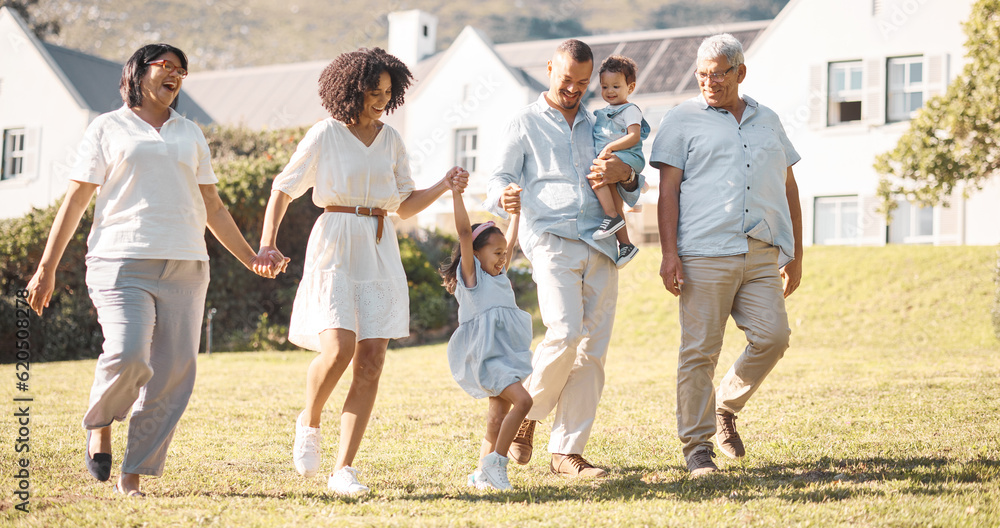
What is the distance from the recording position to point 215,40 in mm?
115438

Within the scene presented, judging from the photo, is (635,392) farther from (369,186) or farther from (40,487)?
(40,487)

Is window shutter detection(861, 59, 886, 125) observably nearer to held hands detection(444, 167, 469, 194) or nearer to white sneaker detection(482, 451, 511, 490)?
held hands detection(444, 167, 469, 194)

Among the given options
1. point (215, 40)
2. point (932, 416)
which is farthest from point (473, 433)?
point (215, 40)

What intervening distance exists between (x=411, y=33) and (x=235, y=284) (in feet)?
53.3

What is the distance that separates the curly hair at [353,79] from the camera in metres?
4.68

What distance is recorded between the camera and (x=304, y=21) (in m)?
128

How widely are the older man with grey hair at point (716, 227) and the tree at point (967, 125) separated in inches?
400

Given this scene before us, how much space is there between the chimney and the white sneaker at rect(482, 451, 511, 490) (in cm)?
2655

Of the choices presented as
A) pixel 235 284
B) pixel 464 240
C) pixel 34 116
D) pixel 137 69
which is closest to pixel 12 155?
pixel 34 116

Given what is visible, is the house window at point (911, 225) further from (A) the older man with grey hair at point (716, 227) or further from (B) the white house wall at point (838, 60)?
(A) the older man with grey hair at point (716, 227)

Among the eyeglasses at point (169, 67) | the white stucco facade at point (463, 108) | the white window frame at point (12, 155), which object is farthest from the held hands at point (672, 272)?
the white window frame at point (12, 155)

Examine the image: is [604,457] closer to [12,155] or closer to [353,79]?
[353,79]

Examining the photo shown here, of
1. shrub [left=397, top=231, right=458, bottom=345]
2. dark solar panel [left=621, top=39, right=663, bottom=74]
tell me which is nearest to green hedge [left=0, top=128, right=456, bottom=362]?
shrub [left=397, top=231, right=458, bottom=345]

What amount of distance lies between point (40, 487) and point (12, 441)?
1.58m
